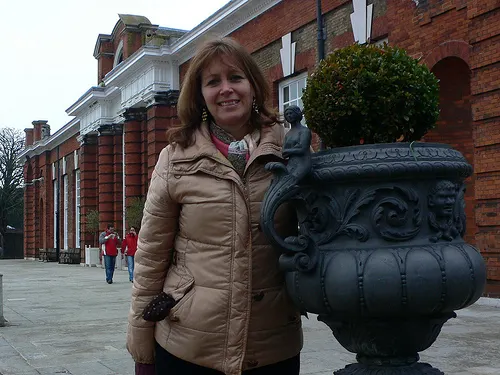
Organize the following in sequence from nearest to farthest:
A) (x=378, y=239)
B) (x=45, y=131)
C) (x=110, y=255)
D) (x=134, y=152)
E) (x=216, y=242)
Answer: (x=378, y=239)
(x=216, y=242)
(x=110, y=255)
(x=134, y=152)
(x=45, y=131)

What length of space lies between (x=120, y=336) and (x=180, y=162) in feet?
19.0

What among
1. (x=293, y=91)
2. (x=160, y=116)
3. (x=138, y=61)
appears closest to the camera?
(x=293, y=91)

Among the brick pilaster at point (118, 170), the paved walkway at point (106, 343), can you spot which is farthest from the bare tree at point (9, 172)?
the paved walkway at point (106, 343)

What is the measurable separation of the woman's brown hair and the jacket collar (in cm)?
3

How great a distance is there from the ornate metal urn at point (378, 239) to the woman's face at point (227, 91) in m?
0.29

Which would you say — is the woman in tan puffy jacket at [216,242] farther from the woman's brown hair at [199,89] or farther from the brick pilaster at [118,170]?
the brick pilaster at [118,170]

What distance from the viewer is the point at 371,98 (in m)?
2.43

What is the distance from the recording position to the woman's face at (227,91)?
2523 mm

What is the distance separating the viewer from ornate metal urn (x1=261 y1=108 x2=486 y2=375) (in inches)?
85.5

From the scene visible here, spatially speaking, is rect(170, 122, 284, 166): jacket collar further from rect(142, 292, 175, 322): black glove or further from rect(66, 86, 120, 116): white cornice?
rect(66, 86, 120, 116): white cornice

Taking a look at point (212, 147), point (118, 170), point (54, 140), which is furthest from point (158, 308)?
point (54, 140)

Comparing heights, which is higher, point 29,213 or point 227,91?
point 29,213

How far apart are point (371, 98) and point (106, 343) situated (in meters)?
5.67

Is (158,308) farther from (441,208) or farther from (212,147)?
(441,208)
